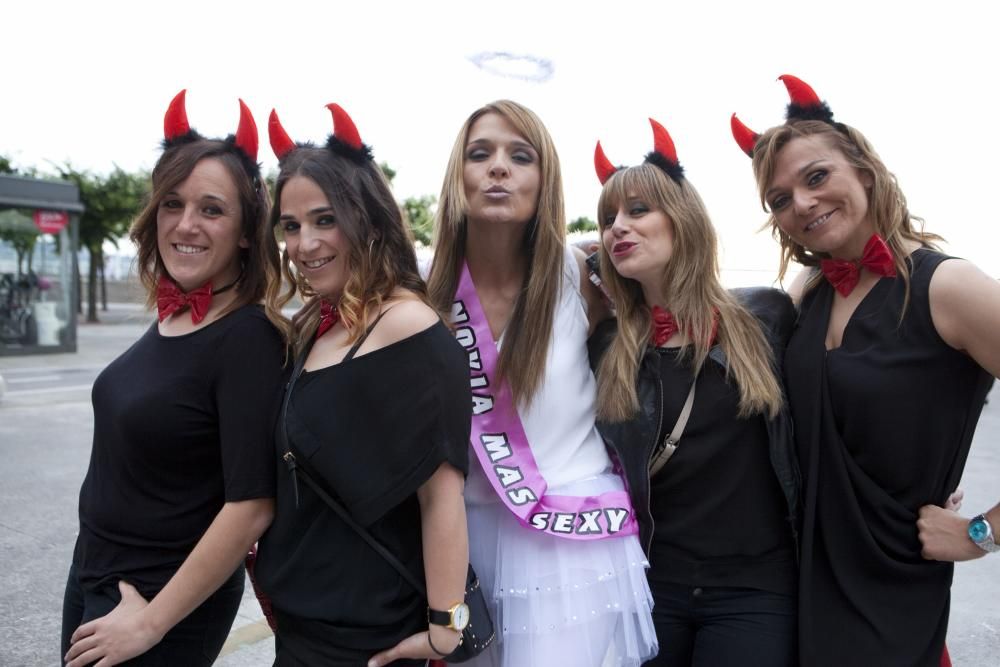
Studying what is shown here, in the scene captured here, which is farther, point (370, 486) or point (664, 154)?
point (664, 154)

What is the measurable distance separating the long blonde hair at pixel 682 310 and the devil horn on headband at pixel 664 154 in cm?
4

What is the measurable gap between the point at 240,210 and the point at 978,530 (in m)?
2.10

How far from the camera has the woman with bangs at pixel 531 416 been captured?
200 centimetres

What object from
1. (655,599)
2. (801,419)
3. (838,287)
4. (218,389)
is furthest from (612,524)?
(218,389)

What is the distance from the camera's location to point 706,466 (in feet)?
6.84

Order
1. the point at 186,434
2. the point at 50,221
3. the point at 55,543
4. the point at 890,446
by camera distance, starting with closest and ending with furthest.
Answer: the point at 186,434 < the point at 890,446 < the point at 55,543 < the point at 50,221

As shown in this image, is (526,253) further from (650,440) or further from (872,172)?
(872,172)

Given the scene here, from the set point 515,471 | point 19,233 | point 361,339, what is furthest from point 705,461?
point 19,233

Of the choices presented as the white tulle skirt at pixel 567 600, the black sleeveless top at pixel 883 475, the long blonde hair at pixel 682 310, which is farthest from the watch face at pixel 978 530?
the white tulle skirt at pixel 567 600

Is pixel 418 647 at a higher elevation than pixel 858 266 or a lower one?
lower

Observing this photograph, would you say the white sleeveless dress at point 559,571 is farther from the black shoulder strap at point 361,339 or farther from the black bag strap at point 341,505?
A: the black shoulder strap at point 361,339

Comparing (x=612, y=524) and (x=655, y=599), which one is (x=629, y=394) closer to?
(x=612, y=524)

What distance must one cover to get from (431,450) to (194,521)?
2.13 feet

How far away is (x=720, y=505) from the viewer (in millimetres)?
2061
